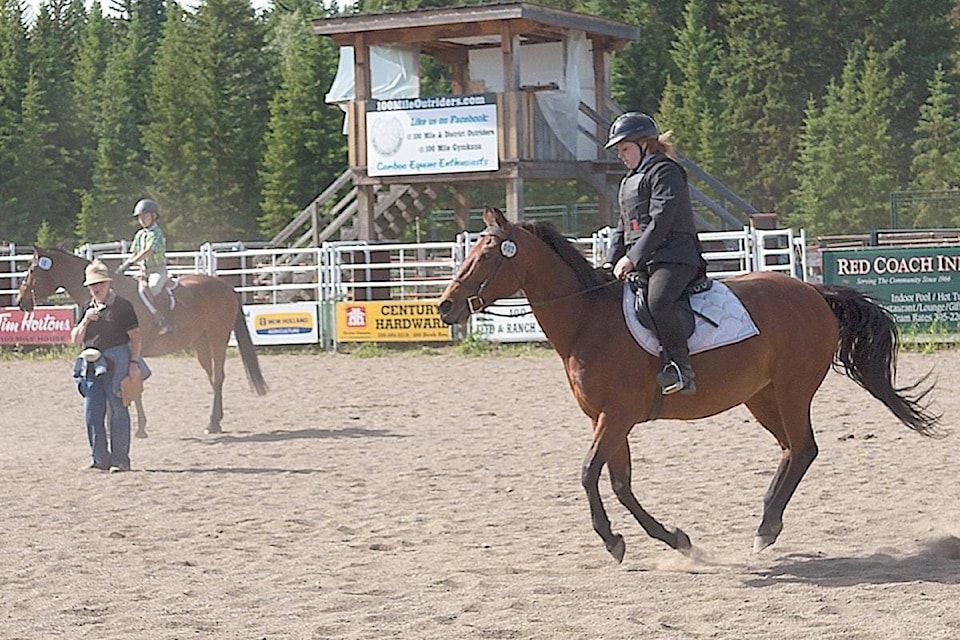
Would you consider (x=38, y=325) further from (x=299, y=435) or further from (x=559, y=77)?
(x=299, y=435)

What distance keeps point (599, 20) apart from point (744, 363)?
19665 mm

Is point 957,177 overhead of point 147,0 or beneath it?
beneath

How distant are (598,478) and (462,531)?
1.42 m

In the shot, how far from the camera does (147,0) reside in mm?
90312

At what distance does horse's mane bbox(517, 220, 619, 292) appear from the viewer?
26.7 ft

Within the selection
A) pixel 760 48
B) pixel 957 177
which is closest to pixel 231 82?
pixel 760 48

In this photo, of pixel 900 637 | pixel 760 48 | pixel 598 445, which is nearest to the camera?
pixel 900 637

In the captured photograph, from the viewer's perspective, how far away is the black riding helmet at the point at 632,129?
7926mm

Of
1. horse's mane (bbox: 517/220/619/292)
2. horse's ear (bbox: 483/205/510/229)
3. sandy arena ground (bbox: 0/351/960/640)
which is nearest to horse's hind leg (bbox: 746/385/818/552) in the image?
sandy arena ground (bbox: 0/351/960/640)

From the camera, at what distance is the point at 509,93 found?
2534 cm

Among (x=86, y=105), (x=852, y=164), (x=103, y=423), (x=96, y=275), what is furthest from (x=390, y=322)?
(x=86, y=105)

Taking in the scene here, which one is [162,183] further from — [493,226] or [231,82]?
[493,226]

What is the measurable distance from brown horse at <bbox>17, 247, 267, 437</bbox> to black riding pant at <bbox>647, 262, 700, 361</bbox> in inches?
290

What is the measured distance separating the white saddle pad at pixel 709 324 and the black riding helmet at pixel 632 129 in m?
0.82
